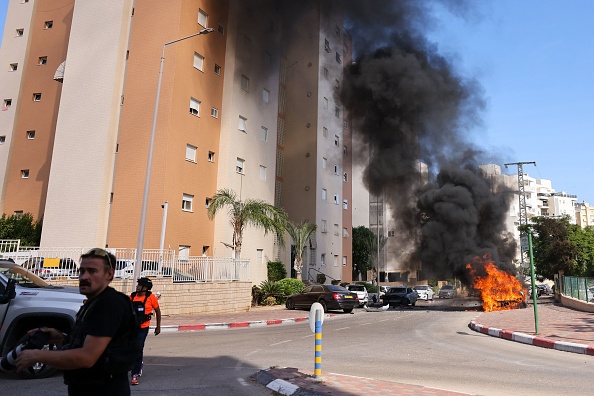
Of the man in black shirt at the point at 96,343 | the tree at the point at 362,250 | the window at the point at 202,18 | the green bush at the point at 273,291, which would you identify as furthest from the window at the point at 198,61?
the tree at the point at 362,250

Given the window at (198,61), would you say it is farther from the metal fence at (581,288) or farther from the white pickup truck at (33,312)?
the metal fence at (581,288)

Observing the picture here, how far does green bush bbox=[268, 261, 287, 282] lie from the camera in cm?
3022

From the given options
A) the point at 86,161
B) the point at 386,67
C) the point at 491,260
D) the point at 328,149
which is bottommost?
the point at 491,260

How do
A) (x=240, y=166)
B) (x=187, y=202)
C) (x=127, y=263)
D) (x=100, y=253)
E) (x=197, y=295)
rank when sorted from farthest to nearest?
(x=240, y=166) → (x=187, y=202) → (x=197, y=295) → (x=127, y=263) → (x=100, y=253)

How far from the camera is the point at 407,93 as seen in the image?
32375 mm

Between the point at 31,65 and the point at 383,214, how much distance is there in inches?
1860

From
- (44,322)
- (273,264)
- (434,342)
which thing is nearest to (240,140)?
(273,264)

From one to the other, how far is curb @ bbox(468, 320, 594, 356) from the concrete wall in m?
10.5

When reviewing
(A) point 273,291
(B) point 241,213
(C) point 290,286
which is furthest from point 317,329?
(C) point 290,286

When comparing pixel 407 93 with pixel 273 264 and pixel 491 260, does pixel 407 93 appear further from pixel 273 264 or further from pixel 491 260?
pixel 273 264

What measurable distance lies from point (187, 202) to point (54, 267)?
31.5ft

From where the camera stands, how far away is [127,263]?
56.0 ft

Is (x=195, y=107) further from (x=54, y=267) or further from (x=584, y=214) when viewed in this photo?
(x=584, y=214)

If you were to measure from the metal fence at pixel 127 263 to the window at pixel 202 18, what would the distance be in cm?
1471
